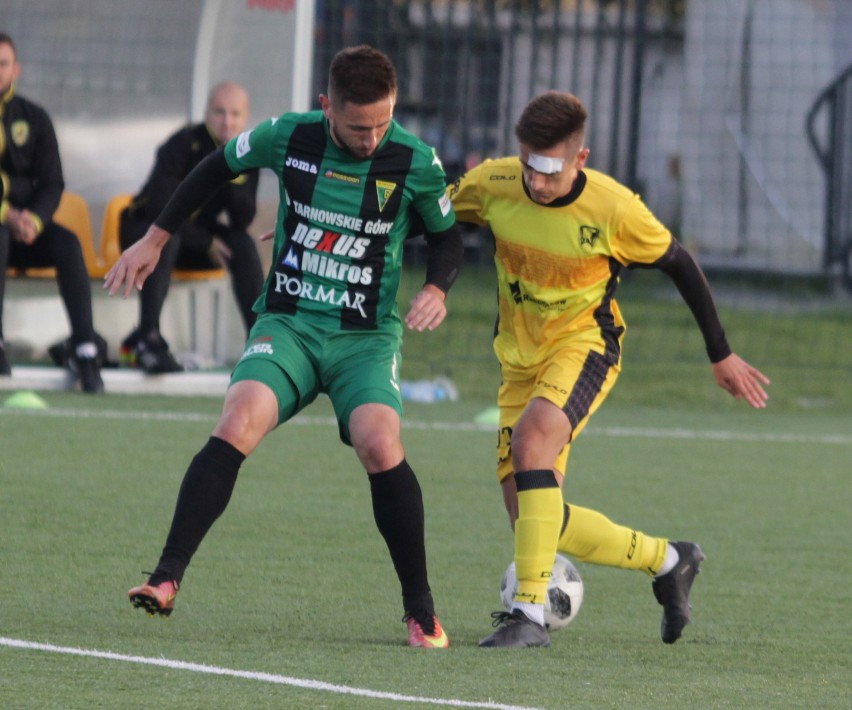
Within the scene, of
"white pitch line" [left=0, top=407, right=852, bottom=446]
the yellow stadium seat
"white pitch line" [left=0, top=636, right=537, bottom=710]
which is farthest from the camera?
the yellow stadium seat

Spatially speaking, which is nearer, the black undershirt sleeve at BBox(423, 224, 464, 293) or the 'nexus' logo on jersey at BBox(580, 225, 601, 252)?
the black undershirt sleeve at BBox(423, 224, 464, 293)

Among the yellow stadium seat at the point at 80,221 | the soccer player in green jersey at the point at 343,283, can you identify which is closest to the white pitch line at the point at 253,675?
the soccer player in green jersey at the point at 343,283

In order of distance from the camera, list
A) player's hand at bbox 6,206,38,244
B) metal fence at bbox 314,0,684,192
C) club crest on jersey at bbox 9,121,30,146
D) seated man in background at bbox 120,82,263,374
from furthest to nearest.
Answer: metal fence at bbox 314,0,684,192, seated man in background at bbox 120,82,263,374, club crest on jersey at bbox 9,121,30,146, player's hand at bbox 6,206,38,244

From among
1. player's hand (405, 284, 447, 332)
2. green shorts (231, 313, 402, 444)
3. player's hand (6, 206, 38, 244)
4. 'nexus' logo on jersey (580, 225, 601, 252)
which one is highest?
'nexus' logo on jersey (580, 225, 601, 252)

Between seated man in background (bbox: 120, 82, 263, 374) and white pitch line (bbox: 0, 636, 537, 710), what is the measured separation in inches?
208

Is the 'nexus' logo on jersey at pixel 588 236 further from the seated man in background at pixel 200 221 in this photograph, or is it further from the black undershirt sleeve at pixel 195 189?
the seated man in background at pixel 200 221

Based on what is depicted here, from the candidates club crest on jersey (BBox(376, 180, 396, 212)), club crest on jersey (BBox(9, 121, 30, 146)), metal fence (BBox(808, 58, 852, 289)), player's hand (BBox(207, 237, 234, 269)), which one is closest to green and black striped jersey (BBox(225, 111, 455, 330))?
club crest on jersey (BBox(376, 180, 396, 212))

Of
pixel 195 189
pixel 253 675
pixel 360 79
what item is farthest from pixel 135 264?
pixel 253 675

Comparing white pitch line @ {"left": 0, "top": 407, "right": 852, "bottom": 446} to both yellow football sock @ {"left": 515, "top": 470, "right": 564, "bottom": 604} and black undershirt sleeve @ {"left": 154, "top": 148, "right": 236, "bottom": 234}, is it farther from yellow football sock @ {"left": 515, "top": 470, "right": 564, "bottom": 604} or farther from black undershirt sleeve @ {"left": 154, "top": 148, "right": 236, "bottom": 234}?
yellow football sock @ {"left": 515, "top": 470, "right": 564, "bottom": 604}

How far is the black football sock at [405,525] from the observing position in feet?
15.4

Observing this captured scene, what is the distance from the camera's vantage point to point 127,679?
4.03m

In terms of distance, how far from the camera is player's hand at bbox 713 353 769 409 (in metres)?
5.20

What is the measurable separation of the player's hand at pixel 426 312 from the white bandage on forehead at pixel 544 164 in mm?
486

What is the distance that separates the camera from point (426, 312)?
15.5 ft
